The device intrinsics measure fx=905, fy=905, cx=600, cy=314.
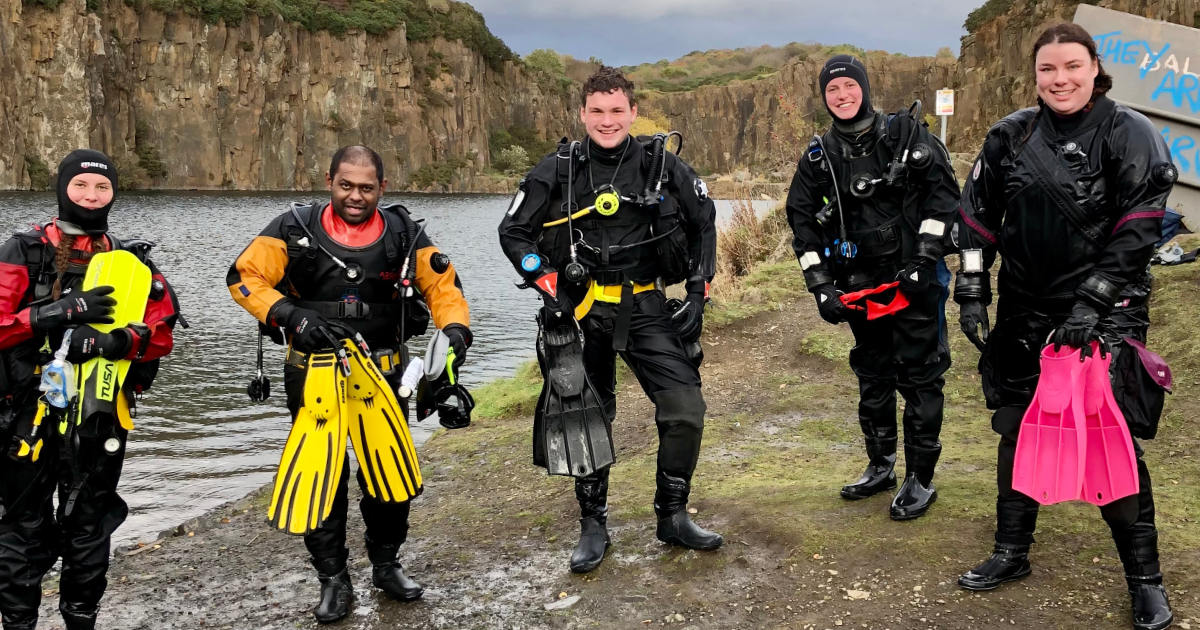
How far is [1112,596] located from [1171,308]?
197 inches

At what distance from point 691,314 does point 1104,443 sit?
1.84 m

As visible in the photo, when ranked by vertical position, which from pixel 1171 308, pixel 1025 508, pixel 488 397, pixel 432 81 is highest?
pixel 432 81

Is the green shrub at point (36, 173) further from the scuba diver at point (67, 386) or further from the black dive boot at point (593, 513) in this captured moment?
the black dive boot at point (593, 513)

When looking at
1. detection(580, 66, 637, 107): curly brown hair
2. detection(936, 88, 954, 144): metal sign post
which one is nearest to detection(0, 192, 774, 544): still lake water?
detection(580, 66, 637, 107): curly brown hair

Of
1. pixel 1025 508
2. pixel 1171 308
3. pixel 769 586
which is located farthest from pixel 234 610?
pixel 1171 308

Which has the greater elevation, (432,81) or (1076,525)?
(432,81)

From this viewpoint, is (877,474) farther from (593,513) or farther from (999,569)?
(593,513)

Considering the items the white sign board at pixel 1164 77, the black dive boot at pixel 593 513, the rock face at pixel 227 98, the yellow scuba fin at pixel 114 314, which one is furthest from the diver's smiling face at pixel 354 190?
the rock face at pixel 227 98

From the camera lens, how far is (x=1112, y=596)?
3588 millimetres

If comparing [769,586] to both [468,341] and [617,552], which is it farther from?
[468,341]

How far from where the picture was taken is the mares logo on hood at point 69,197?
377 centimetres

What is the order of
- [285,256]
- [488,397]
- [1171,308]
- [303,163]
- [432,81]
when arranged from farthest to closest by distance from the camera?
[432,81] < [303,163] < [488,397] < [1171,308] < [285,256]

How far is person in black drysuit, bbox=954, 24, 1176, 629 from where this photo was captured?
333 cm

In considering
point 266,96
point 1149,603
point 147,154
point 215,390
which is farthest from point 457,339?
point 266,96
